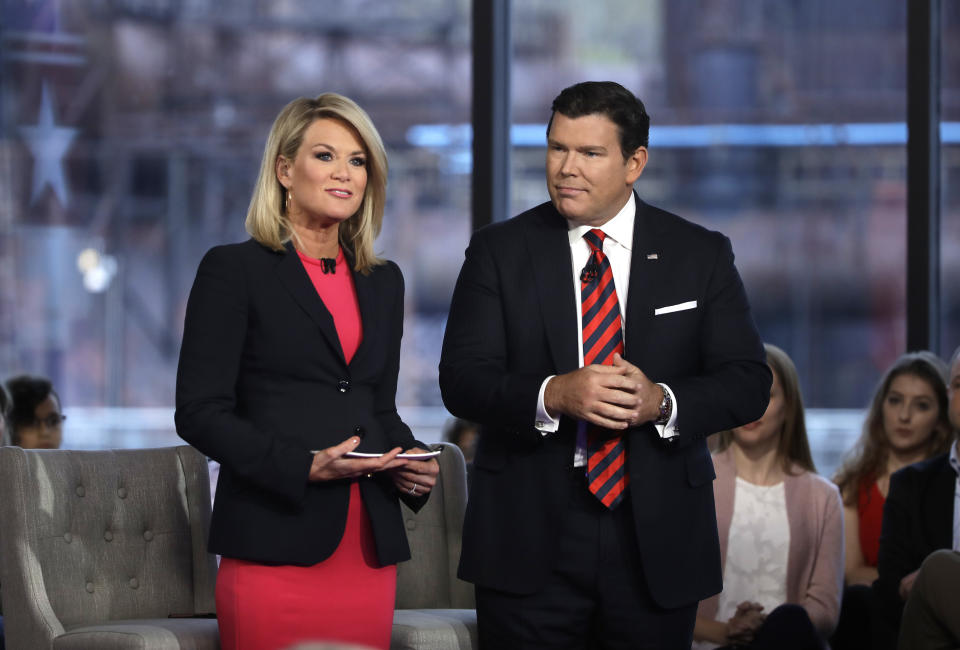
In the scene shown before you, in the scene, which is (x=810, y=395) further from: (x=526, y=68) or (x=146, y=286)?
(x=146, y=286)

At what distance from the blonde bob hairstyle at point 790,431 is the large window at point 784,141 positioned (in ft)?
4.16

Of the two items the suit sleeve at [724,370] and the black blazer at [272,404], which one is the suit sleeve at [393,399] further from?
the suit sleeve at [724,370]

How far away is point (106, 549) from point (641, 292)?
72.8 inches

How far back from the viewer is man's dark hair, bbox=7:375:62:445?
14.6 feet

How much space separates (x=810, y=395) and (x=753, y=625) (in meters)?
1.86

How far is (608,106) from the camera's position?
231 cm

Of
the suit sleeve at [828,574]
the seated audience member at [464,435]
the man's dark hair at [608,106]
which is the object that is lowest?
the suit sleeve at [828,574]

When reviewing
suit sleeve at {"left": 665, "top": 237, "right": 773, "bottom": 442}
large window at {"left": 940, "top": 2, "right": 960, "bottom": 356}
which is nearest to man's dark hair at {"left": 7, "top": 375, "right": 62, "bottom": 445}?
suit sleeve at {"left": 665, "top": 237, "right": 773, "bottom": 442}

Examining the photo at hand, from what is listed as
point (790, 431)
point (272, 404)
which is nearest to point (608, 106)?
point (272, 404)

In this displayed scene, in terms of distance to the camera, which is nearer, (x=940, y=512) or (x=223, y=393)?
(x=223, y=393)

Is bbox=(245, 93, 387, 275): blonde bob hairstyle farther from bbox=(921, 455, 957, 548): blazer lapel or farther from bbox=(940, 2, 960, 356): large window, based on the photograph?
bbox=(940, 2, 960, 356): large window

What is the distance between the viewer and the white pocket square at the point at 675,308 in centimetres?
229

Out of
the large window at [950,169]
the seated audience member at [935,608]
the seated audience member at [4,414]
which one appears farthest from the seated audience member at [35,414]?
the large window at [950,169]

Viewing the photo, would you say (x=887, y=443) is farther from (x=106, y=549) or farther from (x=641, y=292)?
(x=106, y=549)
